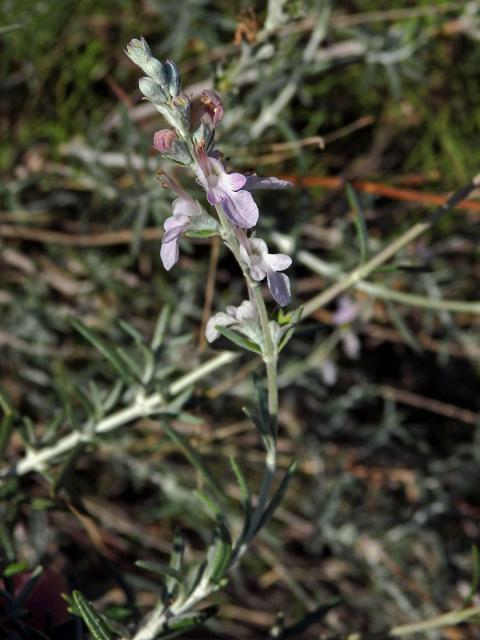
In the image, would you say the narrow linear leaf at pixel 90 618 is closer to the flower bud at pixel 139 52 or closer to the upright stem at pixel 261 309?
the upright stem at pixel 261 309

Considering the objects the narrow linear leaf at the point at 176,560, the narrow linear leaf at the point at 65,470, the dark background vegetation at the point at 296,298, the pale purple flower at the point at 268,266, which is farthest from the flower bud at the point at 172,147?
the dark background vegetation at the point at 296,298

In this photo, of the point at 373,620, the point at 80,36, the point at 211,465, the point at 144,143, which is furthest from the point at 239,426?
the point at 80,36

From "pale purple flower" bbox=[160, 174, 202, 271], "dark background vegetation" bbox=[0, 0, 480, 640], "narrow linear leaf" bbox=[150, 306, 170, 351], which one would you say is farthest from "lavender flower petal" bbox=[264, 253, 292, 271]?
"dark background vegetation" bbox=[0, 0, 480, 640]

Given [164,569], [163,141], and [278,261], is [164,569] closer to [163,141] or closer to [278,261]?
[278,261]

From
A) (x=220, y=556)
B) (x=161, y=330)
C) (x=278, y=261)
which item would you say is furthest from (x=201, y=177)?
(x=161, y=330)

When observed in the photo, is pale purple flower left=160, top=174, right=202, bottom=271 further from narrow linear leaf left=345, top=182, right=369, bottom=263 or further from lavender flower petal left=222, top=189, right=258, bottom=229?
narrow linear leaf left=345, top=182, right=369, bottom=263
